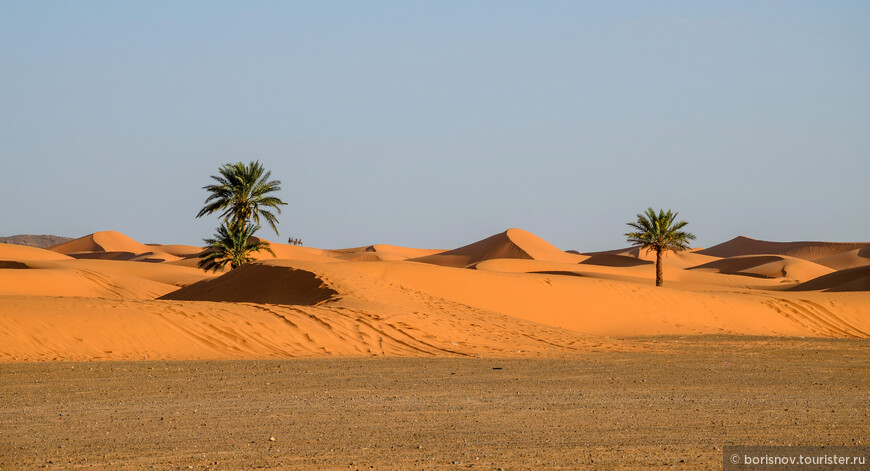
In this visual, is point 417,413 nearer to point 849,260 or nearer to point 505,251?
point 505,251

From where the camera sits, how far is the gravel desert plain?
26.9ft

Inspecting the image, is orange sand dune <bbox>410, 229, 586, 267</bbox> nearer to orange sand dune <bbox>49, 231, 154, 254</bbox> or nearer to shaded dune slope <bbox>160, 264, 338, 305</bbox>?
orange sand dune <bbox>49, 231, 154, 254</bbox>

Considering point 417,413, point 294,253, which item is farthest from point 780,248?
point 417,413

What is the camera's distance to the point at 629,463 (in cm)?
735

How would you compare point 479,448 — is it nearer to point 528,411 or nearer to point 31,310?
point 528,411

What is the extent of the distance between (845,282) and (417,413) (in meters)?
48.2

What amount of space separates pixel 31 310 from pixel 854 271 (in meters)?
48.0

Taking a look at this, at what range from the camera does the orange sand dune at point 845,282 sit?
50.3 metres

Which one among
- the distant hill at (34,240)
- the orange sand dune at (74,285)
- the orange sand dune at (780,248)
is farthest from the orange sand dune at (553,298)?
the distant hill at (34,240)

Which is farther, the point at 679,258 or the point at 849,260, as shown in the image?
the point at 679,258

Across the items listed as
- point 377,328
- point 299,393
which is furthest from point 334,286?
point 299,393

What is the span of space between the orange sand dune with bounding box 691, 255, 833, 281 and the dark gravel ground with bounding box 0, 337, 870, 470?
6358cm

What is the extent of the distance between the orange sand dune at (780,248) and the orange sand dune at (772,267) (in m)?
21.8

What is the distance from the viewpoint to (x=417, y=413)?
10.4 metres
